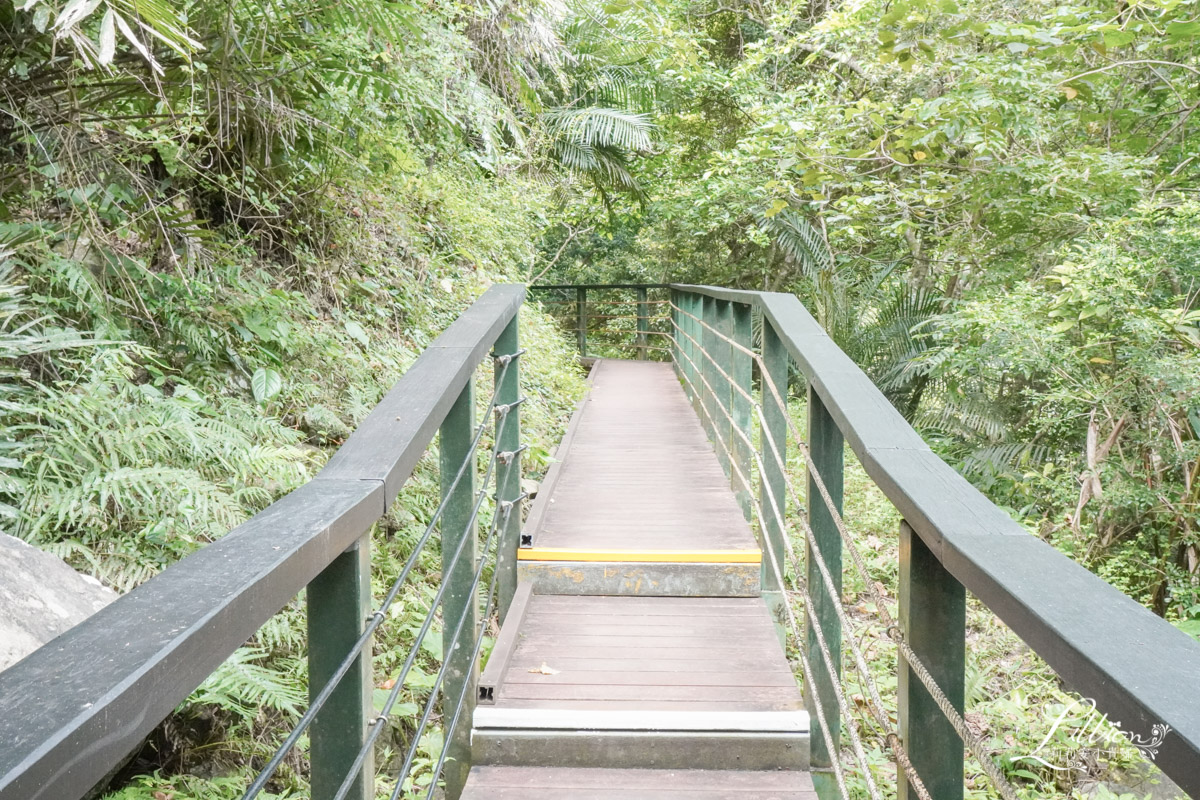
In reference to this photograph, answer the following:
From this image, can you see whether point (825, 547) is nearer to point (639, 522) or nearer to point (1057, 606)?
point (1057, 606)

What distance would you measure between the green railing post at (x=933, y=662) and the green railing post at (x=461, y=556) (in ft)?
3.42

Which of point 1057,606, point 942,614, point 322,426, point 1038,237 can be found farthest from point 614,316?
point 1057,606

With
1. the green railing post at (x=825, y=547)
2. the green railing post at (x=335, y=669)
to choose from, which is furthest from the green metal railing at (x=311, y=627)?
the green railing post at (x=825, y=547)

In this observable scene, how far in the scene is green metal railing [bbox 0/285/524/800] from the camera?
2.11 ft

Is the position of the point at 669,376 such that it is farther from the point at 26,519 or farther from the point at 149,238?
the point at 26,519

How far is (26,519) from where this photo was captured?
2.75 m

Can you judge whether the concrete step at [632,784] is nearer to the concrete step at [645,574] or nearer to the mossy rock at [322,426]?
the concrete step at [645,574]

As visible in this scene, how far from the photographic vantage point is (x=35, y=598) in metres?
2.20

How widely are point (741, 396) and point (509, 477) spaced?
1.51 meters

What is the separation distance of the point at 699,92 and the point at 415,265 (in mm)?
6985

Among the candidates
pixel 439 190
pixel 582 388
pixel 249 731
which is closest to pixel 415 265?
pixel 439 190

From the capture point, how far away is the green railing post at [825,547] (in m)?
1.93

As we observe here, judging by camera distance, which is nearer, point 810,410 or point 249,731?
point 810,410

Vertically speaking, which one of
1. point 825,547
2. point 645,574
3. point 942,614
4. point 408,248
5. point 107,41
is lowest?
point 645,574
